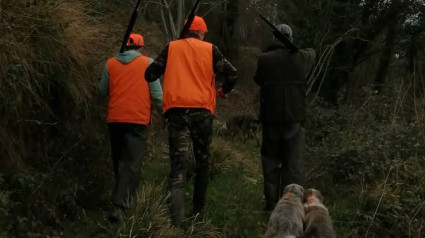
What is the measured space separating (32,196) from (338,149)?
486cm

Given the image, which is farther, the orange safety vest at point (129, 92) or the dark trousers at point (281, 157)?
the dark trousers at point (281, 157)

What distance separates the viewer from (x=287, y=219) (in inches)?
200

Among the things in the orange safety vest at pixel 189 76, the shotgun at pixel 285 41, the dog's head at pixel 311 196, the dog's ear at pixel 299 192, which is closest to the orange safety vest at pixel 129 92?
the orange safety vest at pixel 189 76

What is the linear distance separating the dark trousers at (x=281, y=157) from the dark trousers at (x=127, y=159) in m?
1.56

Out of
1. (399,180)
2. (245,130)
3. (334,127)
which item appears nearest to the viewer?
(399,180)

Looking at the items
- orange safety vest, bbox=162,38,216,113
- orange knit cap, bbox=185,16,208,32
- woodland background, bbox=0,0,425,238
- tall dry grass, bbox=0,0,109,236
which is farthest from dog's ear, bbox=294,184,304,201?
tall dry grass, bbox=0,0,109,236

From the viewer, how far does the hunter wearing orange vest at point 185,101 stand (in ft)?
19.5

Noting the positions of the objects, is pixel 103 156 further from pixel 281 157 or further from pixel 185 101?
pixel 281 157

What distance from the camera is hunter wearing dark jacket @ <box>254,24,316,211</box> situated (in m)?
6.86

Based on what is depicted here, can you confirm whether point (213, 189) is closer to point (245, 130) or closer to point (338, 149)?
point (338, 149)

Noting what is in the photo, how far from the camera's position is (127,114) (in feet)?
20.9

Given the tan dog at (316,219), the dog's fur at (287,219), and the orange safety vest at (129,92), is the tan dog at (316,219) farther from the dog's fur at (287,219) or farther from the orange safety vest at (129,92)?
the orange safety vest at (129,92)

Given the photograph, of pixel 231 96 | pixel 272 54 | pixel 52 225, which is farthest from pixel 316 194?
pixel 231 96

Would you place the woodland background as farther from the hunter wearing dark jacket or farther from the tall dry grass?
the hunter wearing dark jacket
